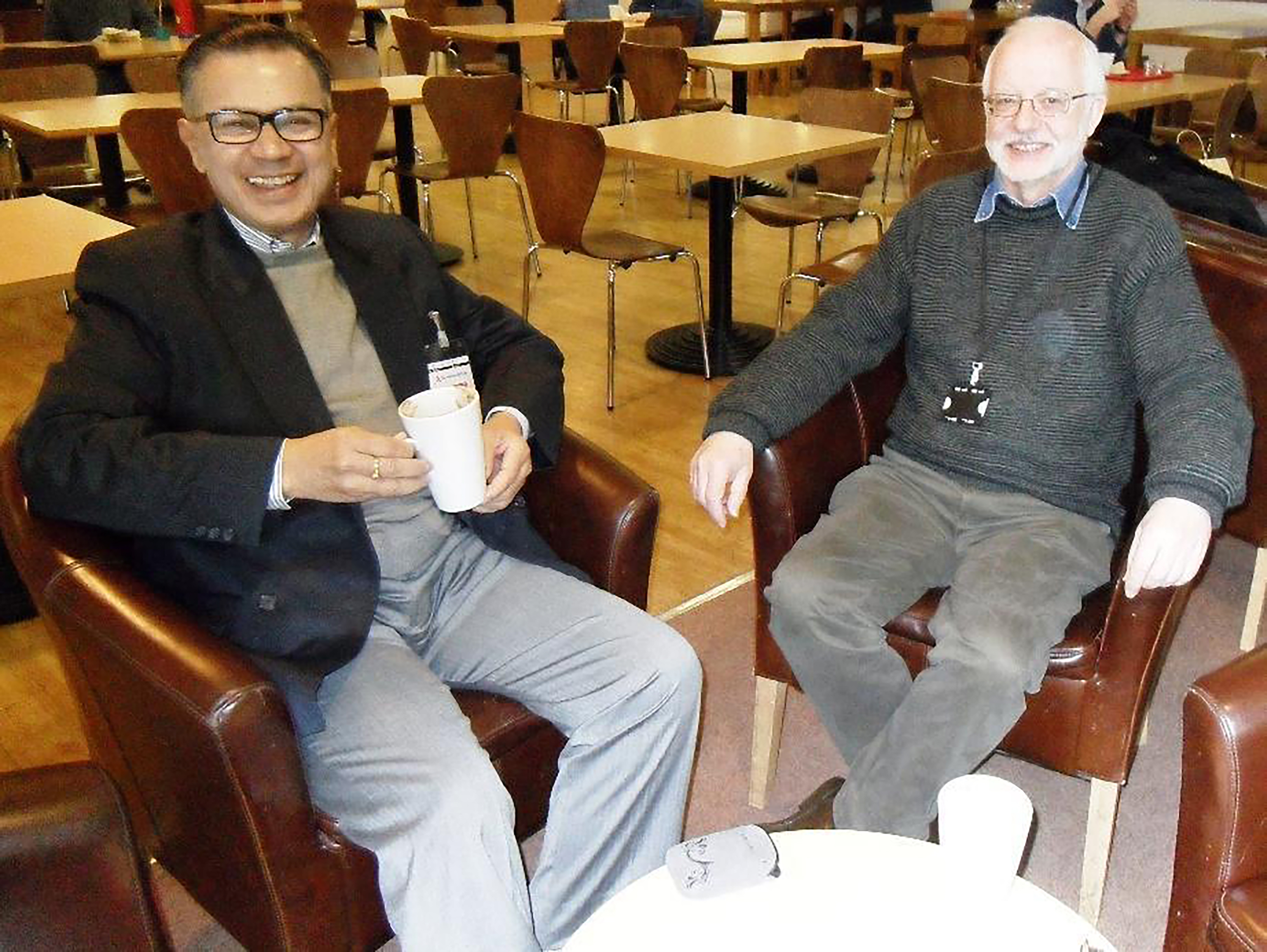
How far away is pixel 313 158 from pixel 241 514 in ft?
1.82

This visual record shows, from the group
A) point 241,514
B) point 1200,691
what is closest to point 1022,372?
point 1200,691

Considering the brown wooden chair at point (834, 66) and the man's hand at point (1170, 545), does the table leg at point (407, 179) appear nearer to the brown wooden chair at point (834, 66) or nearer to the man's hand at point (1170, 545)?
the brown wooden chair at point (834, 66)

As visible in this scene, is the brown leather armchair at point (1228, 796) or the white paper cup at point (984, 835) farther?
the brown leather armchair at point (1228, 796)

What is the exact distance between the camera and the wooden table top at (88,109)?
381 cm

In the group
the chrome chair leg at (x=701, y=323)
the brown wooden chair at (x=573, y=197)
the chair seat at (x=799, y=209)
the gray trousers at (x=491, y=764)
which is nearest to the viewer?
the gray trousers at (x=491, y=764)

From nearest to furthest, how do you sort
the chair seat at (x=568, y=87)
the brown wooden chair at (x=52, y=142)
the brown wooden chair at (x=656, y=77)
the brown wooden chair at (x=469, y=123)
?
the brown wooden chair at (x=469, y=123)
the brown wooden chair at (x=52, y=142)
the brown wooden chair at (x=656, y=77)
the chair seat at (x=568, y=87)

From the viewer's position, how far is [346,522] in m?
1.58

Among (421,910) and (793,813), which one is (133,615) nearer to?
(421,910)

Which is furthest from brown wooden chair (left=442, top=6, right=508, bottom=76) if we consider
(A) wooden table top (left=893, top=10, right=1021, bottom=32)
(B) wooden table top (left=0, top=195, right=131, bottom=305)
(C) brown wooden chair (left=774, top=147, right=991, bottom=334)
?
(B) wooden table top (left=0, top=195, right=131, bottom=305)

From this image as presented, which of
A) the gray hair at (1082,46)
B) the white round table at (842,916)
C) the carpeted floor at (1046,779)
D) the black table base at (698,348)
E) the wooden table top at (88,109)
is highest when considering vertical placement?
the gray hair at (1082,46)

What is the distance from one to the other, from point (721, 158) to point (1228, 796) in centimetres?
248

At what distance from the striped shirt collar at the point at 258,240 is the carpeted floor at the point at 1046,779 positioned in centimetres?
101

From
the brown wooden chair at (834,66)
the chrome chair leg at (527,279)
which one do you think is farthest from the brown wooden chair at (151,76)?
the brown wooden chair at (834,66)

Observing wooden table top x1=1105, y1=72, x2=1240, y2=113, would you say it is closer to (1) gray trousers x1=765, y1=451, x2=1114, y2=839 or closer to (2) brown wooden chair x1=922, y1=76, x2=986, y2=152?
(2) brown wooden chair x1=922, y1=76, x2=986, y2=152
